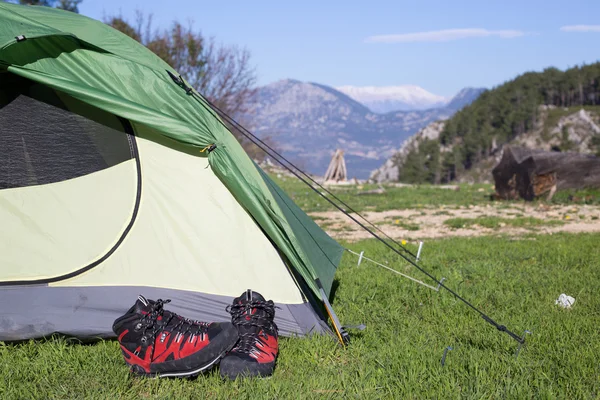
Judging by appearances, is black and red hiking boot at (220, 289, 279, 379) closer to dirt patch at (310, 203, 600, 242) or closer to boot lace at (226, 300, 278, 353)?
boot lace at (226, 300, 278, 353)

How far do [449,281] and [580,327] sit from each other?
1409mm

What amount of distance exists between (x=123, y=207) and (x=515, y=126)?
328 feet

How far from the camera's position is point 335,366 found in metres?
3.27

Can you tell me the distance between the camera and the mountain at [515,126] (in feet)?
274

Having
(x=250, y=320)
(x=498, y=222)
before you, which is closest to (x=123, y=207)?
(x=250, y=320)

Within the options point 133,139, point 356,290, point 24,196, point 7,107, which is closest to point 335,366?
point 356,290

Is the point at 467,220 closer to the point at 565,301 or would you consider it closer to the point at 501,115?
the point at 565,301

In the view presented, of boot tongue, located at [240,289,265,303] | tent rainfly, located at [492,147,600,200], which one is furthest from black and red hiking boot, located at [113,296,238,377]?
tent rainfly, located at [492,147,600,200]

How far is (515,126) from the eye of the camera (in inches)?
3760

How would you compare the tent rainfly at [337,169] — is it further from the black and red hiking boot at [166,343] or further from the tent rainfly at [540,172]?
the black and red hiking boot at [166,343]

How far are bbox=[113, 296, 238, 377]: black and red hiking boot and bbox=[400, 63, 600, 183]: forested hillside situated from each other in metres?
80.6

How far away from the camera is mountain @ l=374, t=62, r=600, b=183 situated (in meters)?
83.4

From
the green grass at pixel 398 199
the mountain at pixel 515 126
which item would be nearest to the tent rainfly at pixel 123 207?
the green grass at pixel 398 199

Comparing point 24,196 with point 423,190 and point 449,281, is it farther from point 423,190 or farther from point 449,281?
point 423,190
